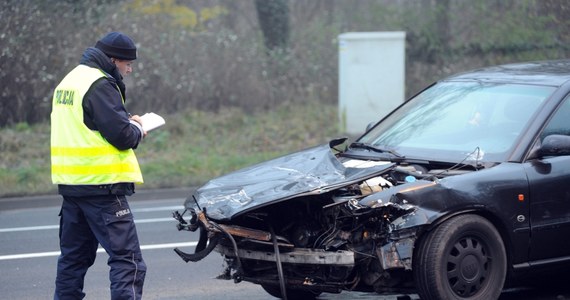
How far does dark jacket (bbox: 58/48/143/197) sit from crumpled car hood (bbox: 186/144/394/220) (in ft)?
1.97

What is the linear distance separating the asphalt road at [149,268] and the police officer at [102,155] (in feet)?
4.48

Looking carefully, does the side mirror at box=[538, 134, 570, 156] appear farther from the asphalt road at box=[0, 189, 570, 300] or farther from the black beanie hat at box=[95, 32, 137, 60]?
the black beanie hat at box=[95, 32, 137, 60]

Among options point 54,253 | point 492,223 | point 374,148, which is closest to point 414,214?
point 492,223

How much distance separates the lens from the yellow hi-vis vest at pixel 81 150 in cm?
536

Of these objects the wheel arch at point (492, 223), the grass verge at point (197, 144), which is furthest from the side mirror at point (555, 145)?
the grass verge at point (197, 144)

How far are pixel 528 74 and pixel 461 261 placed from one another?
6.01 ft

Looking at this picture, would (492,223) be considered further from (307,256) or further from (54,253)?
(54,253)

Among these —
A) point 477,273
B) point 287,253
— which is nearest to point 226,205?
point 287,253

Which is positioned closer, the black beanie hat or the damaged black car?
the damaged black car

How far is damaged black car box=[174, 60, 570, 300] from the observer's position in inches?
213

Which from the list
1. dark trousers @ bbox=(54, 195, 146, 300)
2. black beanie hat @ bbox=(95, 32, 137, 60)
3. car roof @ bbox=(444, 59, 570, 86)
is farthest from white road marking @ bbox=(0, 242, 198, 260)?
black beanie hat @ bbox=(95, 32, 137, 60)

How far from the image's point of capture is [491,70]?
7105 millimetres

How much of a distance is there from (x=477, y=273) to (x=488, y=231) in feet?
0.87

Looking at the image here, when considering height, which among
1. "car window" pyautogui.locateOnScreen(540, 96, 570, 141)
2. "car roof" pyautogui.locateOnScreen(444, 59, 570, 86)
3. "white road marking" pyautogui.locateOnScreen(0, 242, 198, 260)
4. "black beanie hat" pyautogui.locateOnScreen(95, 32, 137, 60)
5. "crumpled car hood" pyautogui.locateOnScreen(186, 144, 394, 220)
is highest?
"black beanie hat" pyautogui.locateOnScreen(95, 32, 137, 60)
